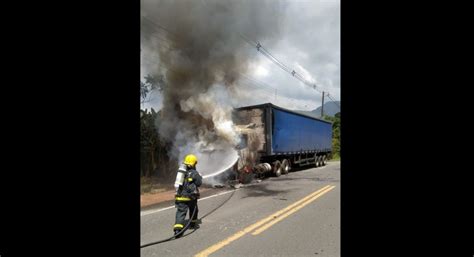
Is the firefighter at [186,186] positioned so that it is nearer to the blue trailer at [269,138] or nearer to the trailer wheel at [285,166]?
the blue trailer at [269,138]

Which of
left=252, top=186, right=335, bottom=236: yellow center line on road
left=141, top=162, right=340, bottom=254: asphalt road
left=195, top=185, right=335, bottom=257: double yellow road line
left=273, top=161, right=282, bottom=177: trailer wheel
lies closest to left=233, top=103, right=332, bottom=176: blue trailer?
left=273, top=161, right=282, bottom=177: trailer wheel

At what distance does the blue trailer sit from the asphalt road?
484 cm

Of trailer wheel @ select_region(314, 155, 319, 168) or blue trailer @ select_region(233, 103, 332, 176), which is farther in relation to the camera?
trailer wheel @ select_region(314, 155, 319, 168)

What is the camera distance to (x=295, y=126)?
18469 mm

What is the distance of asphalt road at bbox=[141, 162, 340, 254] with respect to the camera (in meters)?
4.77

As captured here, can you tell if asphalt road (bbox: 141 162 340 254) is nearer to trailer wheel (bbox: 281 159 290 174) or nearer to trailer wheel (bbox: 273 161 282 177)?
trailer wheel (bbox: 273 161 282 177)

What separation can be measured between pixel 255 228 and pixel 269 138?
9426 mm

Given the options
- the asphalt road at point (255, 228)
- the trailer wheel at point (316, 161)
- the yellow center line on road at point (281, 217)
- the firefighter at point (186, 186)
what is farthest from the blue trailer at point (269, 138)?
the firefighter at point (186, 186)
